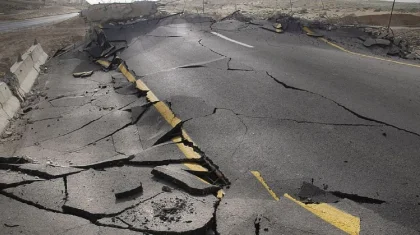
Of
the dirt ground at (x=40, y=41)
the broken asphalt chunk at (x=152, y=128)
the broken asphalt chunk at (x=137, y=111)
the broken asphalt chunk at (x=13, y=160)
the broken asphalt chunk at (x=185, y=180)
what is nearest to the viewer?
the broken asphalt chunk at (x=185, y=180)

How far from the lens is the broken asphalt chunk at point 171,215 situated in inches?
129

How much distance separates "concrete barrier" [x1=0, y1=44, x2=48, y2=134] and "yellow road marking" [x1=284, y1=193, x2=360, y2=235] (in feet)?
17.5

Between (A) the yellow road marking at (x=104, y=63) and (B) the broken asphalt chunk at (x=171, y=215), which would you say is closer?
(B) the broken asphalt chunk at (x=171, y=215)

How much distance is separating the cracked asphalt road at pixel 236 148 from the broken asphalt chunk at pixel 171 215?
0.04 ft

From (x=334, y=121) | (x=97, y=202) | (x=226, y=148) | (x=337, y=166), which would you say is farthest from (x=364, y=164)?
(x=97, y=202)

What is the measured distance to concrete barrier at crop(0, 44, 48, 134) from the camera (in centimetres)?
652

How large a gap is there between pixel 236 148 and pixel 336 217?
179 cm

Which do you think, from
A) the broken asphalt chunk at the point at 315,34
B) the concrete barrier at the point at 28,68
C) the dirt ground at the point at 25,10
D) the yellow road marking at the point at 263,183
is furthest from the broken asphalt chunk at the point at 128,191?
the dirt ground at the point at 25,10

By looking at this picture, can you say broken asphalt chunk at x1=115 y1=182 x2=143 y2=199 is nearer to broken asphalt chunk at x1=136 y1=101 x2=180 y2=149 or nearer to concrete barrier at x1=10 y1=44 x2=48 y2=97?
broken asphalt chunk at x1=136 y1=101 x2=180 y2=149

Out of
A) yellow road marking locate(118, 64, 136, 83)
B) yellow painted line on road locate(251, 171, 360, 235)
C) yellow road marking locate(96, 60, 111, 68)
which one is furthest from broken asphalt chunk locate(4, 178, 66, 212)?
yellow road marking locate(96, 60, 111, 68)

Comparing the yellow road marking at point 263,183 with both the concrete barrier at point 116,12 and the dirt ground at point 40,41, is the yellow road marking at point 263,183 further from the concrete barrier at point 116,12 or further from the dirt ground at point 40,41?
the concrete barrier at point 116,12

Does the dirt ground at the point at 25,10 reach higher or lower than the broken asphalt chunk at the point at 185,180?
lower

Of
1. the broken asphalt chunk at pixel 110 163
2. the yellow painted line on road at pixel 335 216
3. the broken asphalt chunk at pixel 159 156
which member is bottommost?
the broken asphalt chunk at pixel 110 163

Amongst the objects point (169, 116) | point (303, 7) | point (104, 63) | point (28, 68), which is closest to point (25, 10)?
point (303, 7)
